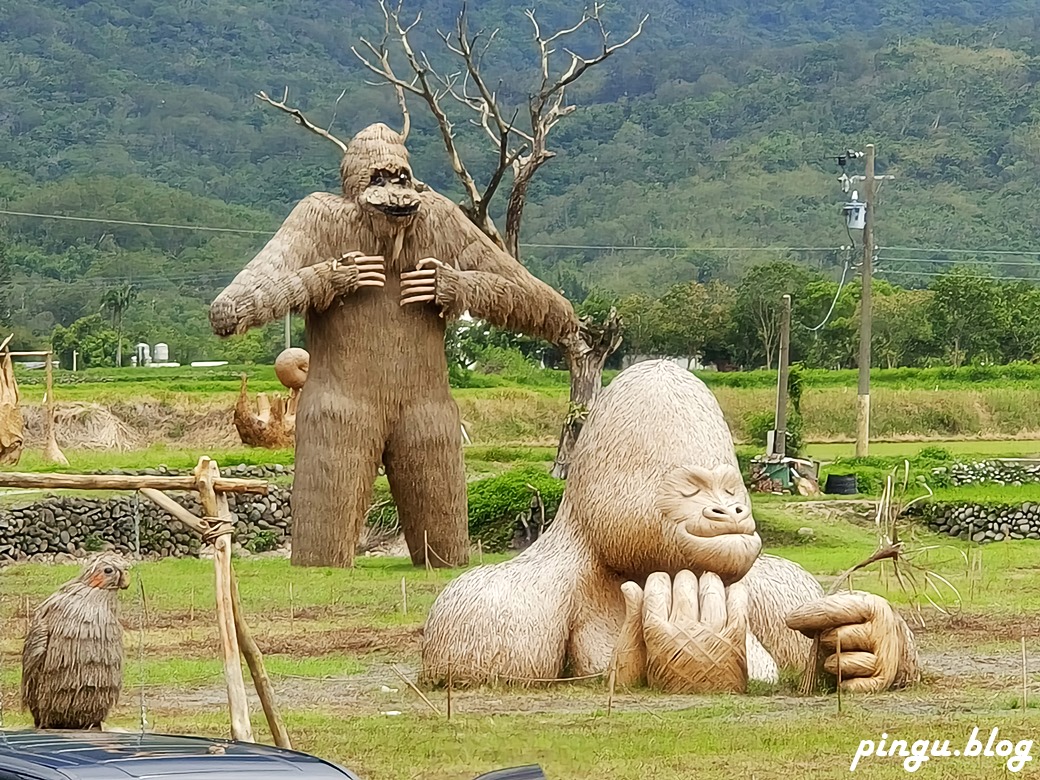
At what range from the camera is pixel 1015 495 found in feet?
62.5

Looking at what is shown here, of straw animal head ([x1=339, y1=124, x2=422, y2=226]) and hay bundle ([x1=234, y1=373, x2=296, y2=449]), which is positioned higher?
straw animal head ([x1=339, y1=124, x2=422, y2=226])

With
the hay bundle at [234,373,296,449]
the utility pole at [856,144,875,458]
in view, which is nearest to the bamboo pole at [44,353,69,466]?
the hay bundle at [234,373,296,449]

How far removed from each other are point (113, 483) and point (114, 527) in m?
9.84

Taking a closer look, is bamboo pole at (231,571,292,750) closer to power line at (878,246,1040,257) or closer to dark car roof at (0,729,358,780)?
dark car roof at (0,729,358,780)

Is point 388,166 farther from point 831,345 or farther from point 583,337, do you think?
point 831,345

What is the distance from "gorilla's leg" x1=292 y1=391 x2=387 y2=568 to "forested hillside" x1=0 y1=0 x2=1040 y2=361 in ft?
119

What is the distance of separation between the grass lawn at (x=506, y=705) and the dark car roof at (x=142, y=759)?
230 cm

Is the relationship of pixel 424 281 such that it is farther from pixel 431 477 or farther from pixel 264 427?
pixel 264 427

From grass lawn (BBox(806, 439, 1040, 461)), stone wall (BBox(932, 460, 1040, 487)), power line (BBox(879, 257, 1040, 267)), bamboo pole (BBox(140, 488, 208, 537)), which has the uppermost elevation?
power line (BBox(879, 257, 1040, 267))

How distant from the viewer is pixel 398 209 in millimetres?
11141

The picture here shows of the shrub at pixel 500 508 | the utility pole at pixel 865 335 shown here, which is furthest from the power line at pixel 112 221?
the shrub at pixel 500 508

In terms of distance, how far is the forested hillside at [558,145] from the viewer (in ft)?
199

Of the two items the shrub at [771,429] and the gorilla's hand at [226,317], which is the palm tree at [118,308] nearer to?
the shrub at [771,429]

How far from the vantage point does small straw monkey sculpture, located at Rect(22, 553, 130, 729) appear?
6.23 metres
